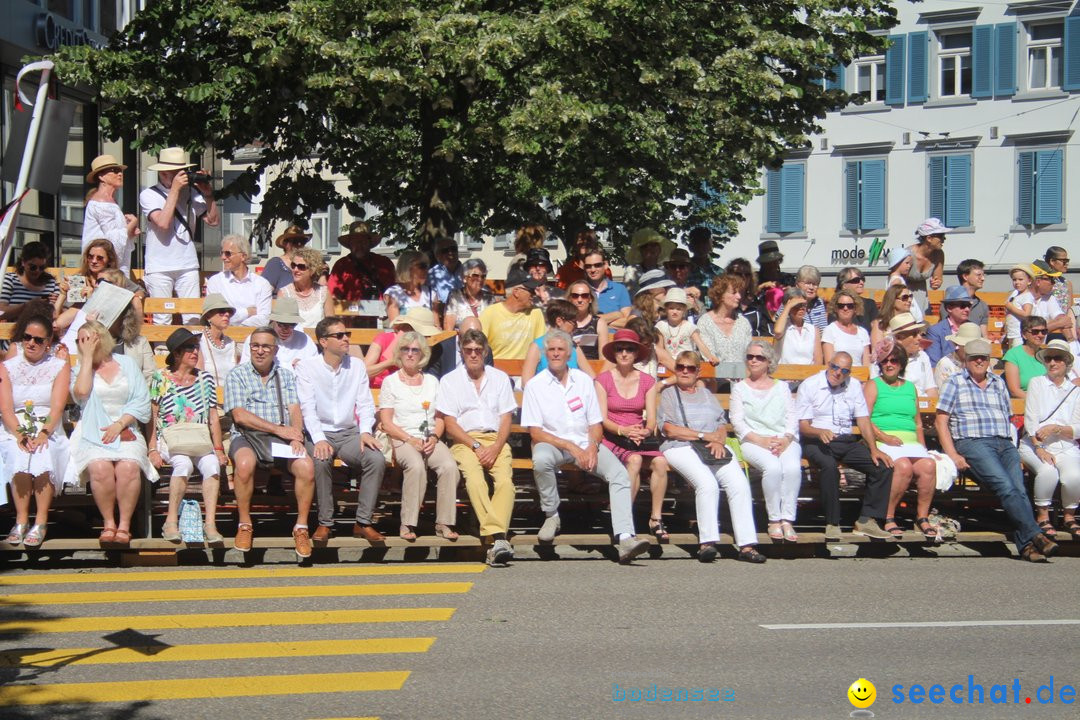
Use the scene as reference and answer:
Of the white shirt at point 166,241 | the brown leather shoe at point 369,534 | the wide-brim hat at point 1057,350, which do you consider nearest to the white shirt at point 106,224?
the white shirt at point 166,241

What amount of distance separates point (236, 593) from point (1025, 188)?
32867 mm

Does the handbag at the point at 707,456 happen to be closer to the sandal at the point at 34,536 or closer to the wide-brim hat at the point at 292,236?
the wide-brim hat at the point at 292,236

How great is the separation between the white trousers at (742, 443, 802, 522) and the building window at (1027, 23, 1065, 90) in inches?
1159

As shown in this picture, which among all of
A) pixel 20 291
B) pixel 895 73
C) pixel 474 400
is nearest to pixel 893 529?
pixel 474 400

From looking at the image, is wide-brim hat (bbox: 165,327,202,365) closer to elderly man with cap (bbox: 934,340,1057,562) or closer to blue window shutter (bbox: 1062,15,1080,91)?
elderly man with cap (bbox: 934,340,1057,562)

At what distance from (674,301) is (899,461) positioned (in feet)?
8.67

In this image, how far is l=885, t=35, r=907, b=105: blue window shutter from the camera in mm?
40125

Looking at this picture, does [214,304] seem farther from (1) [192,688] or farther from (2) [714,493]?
(1) [192,688]

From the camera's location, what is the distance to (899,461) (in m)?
12.5

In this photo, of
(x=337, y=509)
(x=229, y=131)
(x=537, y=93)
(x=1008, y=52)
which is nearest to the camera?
(x=337, y=509)

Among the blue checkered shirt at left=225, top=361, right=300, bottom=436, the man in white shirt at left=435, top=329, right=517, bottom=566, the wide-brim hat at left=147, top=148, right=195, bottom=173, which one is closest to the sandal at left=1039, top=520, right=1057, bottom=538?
the man in white shirt at left=435, top=329, right=517, bottom=566

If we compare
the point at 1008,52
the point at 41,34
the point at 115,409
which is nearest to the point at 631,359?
the point at 115,409

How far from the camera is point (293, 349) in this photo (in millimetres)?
12781

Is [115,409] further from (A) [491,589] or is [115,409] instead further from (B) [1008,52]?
(B) [1008,52]
